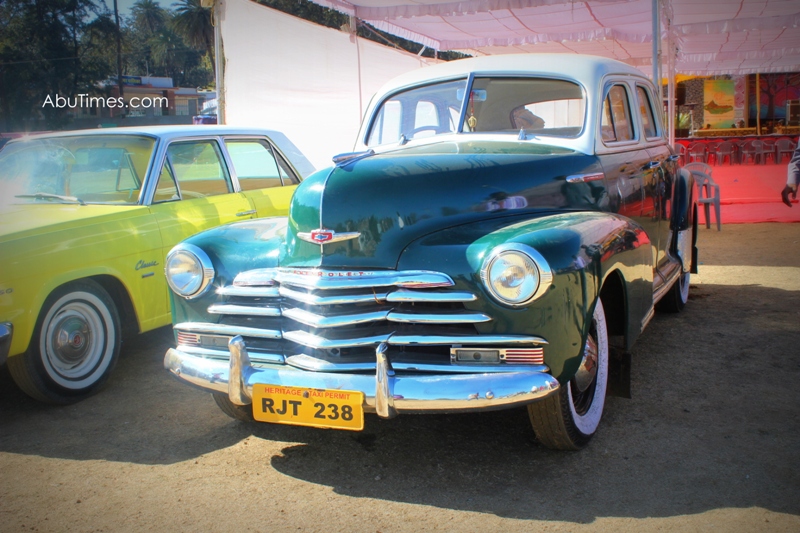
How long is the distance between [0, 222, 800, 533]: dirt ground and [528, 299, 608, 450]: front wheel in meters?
0.10

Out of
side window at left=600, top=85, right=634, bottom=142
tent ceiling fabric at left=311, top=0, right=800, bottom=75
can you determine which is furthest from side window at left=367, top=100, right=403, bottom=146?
tent ceiling fabric at left=311, top=0, right=800, bottom=75

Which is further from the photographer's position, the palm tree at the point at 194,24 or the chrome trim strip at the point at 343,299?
the palm tree at the point at 194,24

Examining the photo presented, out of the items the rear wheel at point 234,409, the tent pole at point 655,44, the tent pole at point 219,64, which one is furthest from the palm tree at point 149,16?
the rear wheel at point 234,409

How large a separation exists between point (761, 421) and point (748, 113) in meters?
28.0

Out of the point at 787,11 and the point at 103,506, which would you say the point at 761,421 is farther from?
the point at 787,11

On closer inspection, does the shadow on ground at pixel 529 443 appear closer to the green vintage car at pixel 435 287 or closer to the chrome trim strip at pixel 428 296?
the green vintage car at pixel 435 287

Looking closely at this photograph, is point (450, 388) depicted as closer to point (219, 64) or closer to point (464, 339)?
point (464, 339)

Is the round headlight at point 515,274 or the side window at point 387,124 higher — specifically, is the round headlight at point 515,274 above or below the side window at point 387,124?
below

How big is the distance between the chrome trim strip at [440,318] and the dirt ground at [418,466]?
703 mm

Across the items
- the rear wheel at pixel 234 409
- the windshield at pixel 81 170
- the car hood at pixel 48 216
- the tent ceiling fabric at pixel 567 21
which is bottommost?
the rear wheel at pixel 234 409

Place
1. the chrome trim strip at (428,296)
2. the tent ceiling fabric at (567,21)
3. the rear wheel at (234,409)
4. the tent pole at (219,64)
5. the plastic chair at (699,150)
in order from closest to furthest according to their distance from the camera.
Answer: the chrome trim strip at (428,296) < the rear wheel at (234,409) < the tent pole at (219,64) < the tent ceiling fabric at (567,21) < the plastic chair at (699,150)

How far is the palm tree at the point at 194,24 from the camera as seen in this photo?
189 feet

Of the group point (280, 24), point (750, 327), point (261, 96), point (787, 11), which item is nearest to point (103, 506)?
point (750, 327)

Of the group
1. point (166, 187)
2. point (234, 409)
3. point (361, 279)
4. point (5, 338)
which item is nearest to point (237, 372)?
point (361, 279)
